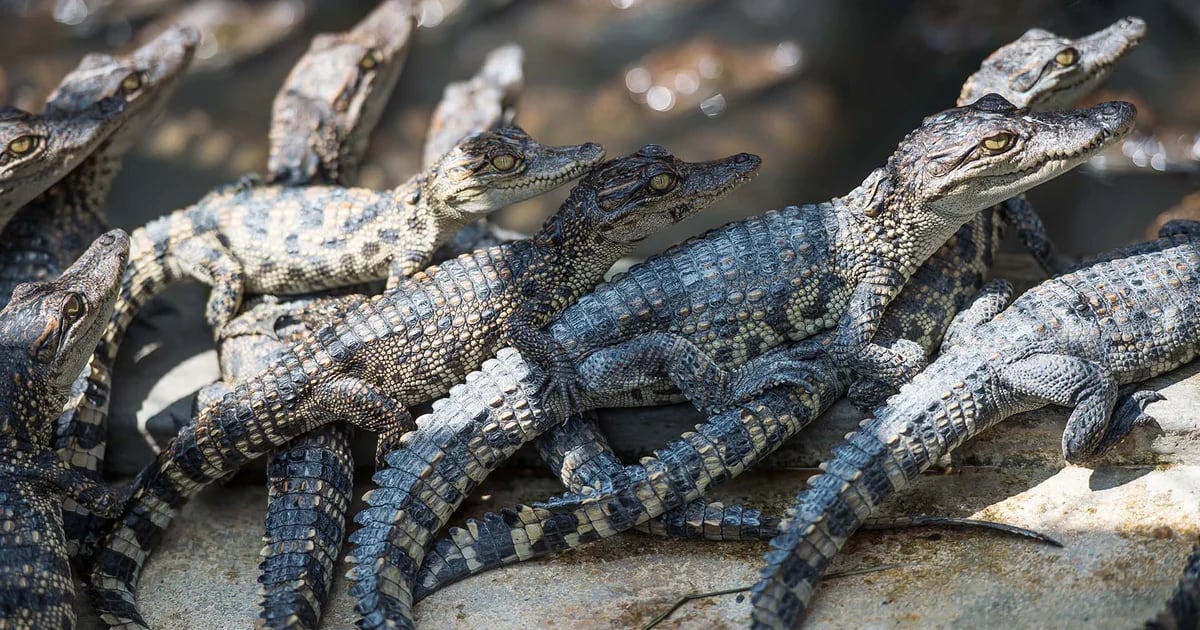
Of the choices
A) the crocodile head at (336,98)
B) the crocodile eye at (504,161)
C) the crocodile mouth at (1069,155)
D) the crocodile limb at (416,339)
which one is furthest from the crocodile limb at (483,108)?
the crocodile mouth at (1069,155)

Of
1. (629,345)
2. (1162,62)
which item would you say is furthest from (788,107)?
(629,345)

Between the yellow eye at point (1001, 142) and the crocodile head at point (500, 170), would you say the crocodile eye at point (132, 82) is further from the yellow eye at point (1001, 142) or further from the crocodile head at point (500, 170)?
the yellow eye at point (1001, 142)

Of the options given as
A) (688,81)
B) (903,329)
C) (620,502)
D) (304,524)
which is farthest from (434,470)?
(688,81)

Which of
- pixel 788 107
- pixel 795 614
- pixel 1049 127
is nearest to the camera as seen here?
pixel 795 614

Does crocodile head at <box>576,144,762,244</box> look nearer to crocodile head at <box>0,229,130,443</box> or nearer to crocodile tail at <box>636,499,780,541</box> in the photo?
crocodile tail at <box>636,499,780,541</box>

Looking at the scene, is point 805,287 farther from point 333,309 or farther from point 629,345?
point 333,309

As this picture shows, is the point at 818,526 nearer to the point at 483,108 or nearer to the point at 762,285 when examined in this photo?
the point at 762,285
